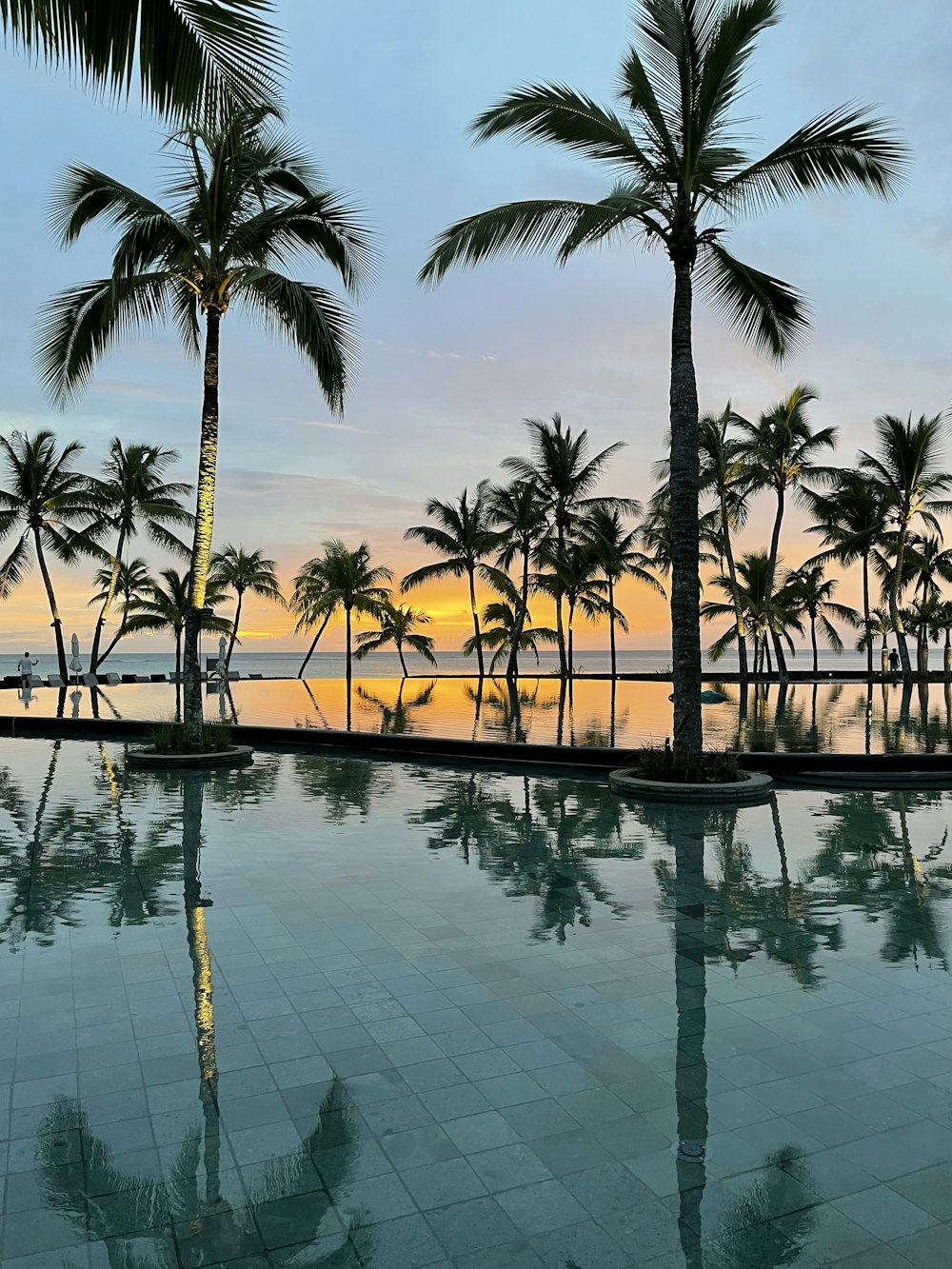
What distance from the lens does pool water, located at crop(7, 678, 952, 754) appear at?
54.6 ft

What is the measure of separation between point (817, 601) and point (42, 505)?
3565cm

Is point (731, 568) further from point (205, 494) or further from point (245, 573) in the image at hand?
point (205, 494)

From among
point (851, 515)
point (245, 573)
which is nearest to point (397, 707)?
point (245, 573)

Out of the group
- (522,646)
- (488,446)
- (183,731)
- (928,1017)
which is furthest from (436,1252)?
(488,446)

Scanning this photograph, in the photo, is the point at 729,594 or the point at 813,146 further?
the point at 729,594

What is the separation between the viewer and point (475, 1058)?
3.77 metres

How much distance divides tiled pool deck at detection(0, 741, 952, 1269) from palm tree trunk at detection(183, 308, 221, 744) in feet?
17.6

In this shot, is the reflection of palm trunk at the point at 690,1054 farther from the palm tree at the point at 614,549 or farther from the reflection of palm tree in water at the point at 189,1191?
the palm tree at the point at 614,549

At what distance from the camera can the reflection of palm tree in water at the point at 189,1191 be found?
→ 2.59m

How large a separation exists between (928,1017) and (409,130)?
11586 millimetres

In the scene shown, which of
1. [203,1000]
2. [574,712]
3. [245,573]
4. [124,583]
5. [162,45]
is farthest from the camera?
[245,573]

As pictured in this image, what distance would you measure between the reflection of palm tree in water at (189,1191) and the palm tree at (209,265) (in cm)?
1000

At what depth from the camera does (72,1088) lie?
354 centimetres

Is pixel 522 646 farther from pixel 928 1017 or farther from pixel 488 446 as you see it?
pixel 928 1017
